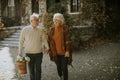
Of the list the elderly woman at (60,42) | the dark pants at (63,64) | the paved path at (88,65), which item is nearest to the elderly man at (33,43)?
the elderly woman at (60,42)

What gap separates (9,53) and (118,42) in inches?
213

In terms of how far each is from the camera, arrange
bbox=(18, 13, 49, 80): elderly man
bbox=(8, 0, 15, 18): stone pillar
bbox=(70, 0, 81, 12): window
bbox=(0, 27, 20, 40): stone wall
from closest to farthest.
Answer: bbox=(18, 13, 49, 80): elderly man, bbox=(70, 0, 81, 12): window, bbox=(0, 27, 20, 40): stone wall, bbox=(8, 0, 15, 18): stone pillar

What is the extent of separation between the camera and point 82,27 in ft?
64.6

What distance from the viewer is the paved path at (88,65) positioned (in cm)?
1145

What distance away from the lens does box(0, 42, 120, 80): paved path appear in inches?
451

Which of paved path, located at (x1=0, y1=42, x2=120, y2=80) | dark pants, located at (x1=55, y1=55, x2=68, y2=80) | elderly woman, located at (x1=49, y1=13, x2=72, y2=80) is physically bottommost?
paved path, located at (x1=0, y1=42, x2=120, y2=80)

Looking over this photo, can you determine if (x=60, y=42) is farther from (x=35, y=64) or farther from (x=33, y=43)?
(x=35, y=64)

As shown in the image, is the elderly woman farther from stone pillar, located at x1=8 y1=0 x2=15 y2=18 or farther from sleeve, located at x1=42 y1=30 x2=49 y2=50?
stone pillar, located at x1=8 y1=0 x2=15 y2=18

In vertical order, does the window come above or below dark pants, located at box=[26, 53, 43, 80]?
above

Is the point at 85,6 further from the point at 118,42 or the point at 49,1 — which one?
the point at 49,1

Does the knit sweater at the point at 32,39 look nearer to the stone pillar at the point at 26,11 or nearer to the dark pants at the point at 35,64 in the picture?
the dark pants at the point at 35,64

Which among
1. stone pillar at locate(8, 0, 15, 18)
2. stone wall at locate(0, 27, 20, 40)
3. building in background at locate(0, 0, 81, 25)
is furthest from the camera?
stone pillar at locate(8, 0, 15, 18)

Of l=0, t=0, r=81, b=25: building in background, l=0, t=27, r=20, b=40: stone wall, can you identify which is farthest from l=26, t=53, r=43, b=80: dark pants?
l=0, t=0, r=81, b=25: building in background

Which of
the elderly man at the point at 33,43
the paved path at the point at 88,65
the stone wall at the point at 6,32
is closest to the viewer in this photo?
the elderly man at the point at 33,43
